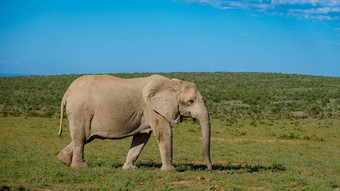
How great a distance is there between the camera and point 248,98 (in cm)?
5391

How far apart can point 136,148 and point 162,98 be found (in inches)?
66.2

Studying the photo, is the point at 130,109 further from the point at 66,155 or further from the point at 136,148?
the point at 66,155

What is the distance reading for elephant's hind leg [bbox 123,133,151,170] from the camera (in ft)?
36.2

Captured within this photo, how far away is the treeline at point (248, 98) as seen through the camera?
37156 mm

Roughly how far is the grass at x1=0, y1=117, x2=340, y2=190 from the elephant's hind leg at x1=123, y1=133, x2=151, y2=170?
0.33 m

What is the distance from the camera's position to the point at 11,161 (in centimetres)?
1196

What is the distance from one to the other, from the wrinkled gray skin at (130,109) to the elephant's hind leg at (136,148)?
2.00ft

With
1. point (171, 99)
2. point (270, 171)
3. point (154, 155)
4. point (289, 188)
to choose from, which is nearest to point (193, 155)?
point (154, 155)

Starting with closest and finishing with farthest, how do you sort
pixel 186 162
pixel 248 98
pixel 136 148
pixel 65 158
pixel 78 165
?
pixel 78 165
pixel 65 158
pixel 136 148
pixel 186 162
pixel 248 98

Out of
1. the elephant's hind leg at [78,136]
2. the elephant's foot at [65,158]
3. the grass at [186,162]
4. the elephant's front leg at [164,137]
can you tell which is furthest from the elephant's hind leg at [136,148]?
the elephant's foot at [65,158]

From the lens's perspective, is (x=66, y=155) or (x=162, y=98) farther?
(x=66, y=155)

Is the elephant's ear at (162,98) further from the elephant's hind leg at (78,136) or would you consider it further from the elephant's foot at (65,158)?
the elephant's foot at (65,158)

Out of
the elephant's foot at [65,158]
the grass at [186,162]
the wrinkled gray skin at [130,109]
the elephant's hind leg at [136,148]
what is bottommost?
the grass at [186,162]

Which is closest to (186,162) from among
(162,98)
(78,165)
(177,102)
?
(177,102)
